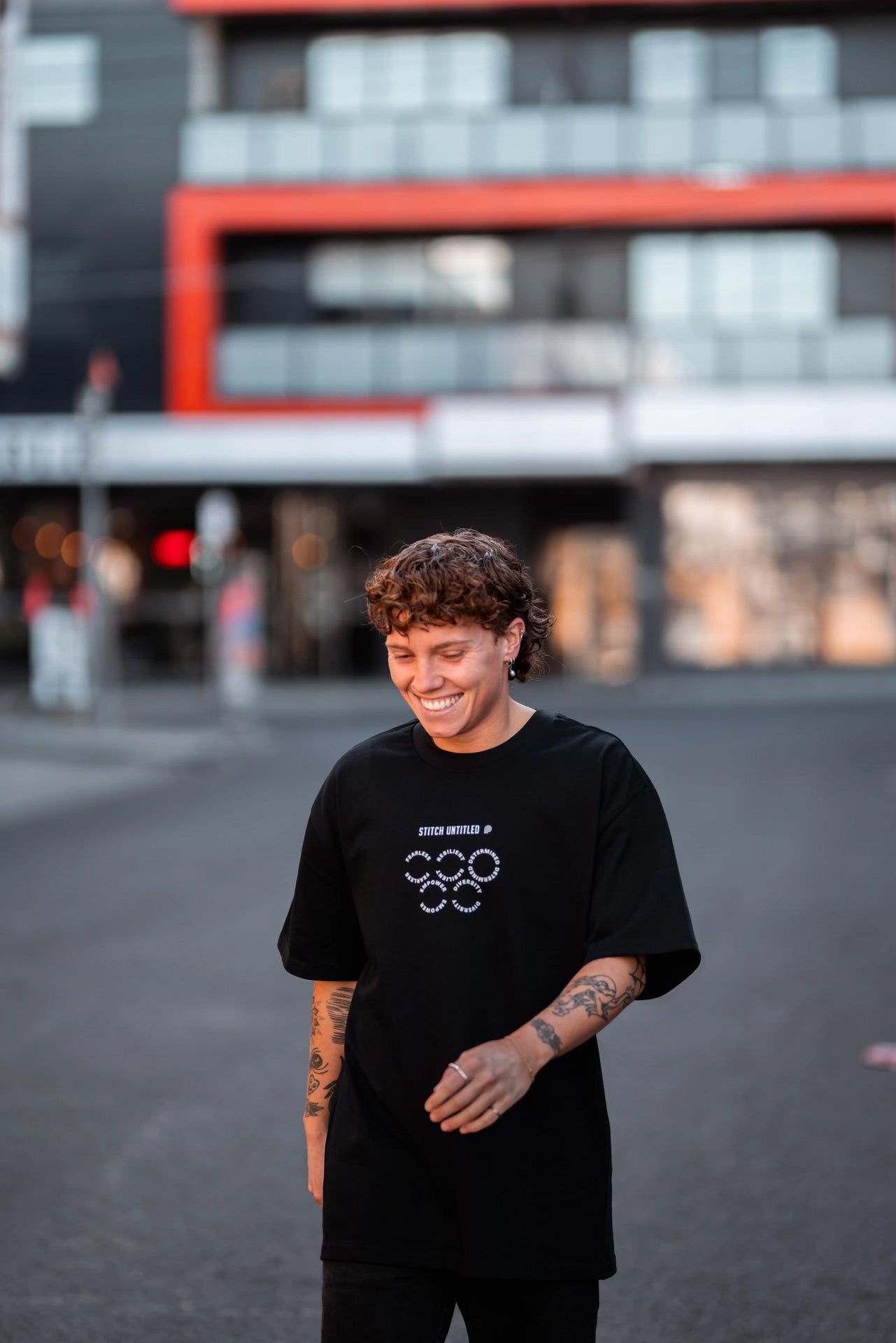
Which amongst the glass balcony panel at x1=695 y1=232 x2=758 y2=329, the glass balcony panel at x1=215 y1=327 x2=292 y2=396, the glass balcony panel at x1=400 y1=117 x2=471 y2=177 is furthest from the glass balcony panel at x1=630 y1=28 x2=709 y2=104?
the glass balcony panel at x1=215 y1=327 x2=292 y2=396

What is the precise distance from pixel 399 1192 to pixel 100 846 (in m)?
9.82

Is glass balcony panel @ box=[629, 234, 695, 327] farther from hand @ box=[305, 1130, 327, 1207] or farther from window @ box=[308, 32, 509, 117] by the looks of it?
hand @ box=[305, 1130, 327, 1207]

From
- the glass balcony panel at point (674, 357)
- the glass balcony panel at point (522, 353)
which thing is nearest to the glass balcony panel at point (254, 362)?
the glass balcony panel at point (522, 353)

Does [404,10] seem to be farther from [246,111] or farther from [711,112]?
[711,112]

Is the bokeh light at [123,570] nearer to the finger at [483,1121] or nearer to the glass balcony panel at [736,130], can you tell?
the glass balcony panel at [736,130]

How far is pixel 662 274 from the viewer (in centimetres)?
3095

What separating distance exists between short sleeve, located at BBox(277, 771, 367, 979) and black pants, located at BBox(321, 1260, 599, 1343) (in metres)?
0.44

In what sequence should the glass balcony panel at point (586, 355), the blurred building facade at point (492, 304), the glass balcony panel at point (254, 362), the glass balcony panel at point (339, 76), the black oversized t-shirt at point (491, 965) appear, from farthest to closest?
the glass balcony panel at point (339, 76) < the glass balcony panel at point (254, 362) < the glass balcony panel at point (586, 355) < the blurred building facade at point (492, 304) < the black oversized t-shirt at point (491, 965)

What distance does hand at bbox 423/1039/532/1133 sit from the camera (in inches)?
90.6

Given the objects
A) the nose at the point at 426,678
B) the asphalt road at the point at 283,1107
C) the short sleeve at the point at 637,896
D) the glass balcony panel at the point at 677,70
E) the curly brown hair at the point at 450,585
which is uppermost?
the glass balcony panel at the point at 677,70

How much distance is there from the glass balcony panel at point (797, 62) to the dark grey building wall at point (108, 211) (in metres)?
10.6

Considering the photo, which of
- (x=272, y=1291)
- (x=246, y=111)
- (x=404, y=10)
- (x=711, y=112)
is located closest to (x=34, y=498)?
(x=246, y=111)

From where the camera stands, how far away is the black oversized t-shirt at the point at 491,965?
94.4 inches

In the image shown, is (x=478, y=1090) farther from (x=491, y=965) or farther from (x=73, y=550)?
(x=73, y=550)
